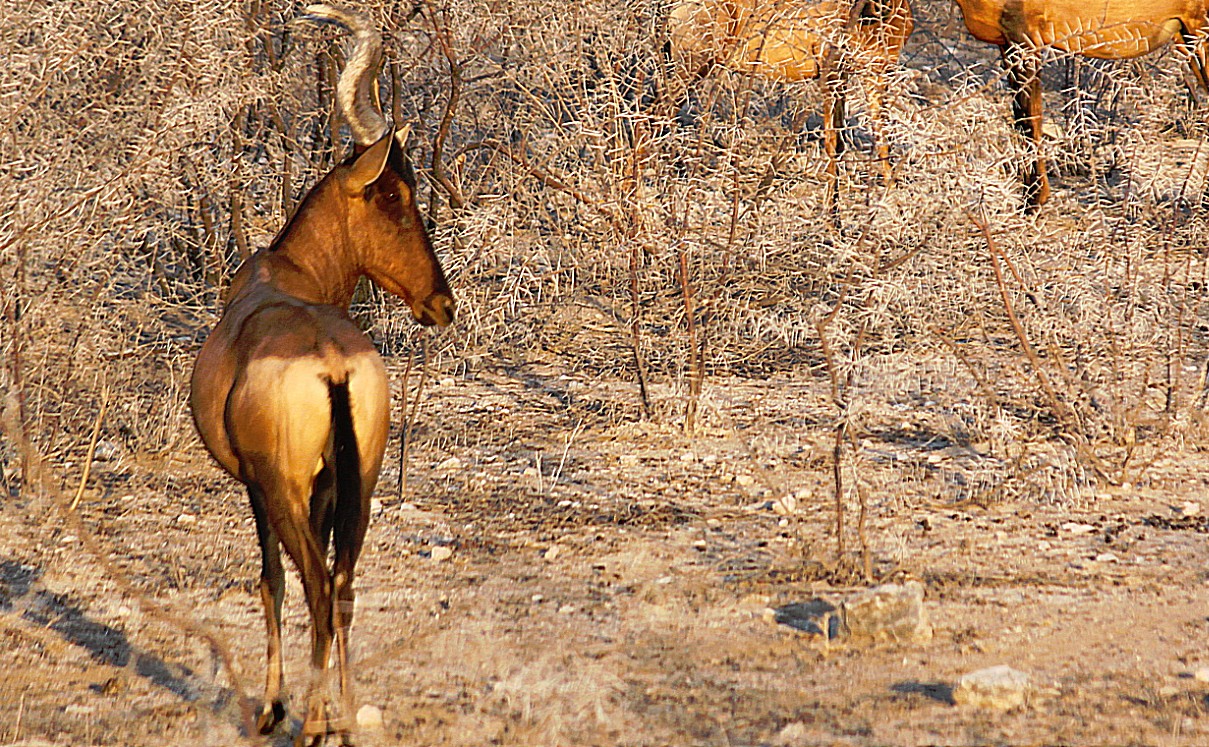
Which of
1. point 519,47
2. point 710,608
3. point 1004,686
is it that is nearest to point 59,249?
point 519,47

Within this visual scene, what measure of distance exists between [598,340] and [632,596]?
3410mm

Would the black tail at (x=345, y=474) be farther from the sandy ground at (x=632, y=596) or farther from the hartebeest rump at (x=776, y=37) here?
the hartebeest rump at (x=776, y=37)

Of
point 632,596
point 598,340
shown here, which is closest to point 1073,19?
point 598,340

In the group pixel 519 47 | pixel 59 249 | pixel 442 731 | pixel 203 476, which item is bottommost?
pixel 203 476

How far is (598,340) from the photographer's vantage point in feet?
26.8

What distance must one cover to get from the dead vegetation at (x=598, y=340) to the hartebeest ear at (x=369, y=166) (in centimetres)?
140

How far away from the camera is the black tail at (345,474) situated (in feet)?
11.3

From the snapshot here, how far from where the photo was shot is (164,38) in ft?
21.6

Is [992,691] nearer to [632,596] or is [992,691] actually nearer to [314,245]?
[632,596]

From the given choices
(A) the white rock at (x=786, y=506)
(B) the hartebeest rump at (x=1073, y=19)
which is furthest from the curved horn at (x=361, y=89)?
(B) the hartebeest rump at (x=1073, y=19)

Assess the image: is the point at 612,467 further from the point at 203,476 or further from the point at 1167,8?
the point at 1167,8

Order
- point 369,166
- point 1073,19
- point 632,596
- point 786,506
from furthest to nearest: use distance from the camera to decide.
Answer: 1. point 1073,19
2. point 786,506
3. point 632,596
4. point 369,166

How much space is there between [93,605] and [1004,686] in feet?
9.77

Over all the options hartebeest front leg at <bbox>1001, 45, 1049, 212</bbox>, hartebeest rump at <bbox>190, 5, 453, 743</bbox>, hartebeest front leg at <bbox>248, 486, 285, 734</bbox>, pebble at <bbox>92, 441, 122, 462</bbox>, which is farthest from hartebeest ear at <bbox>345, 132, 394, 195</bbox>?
hartebeest front leg at <bbox>1001, 45, 1049, 212</bbox>
